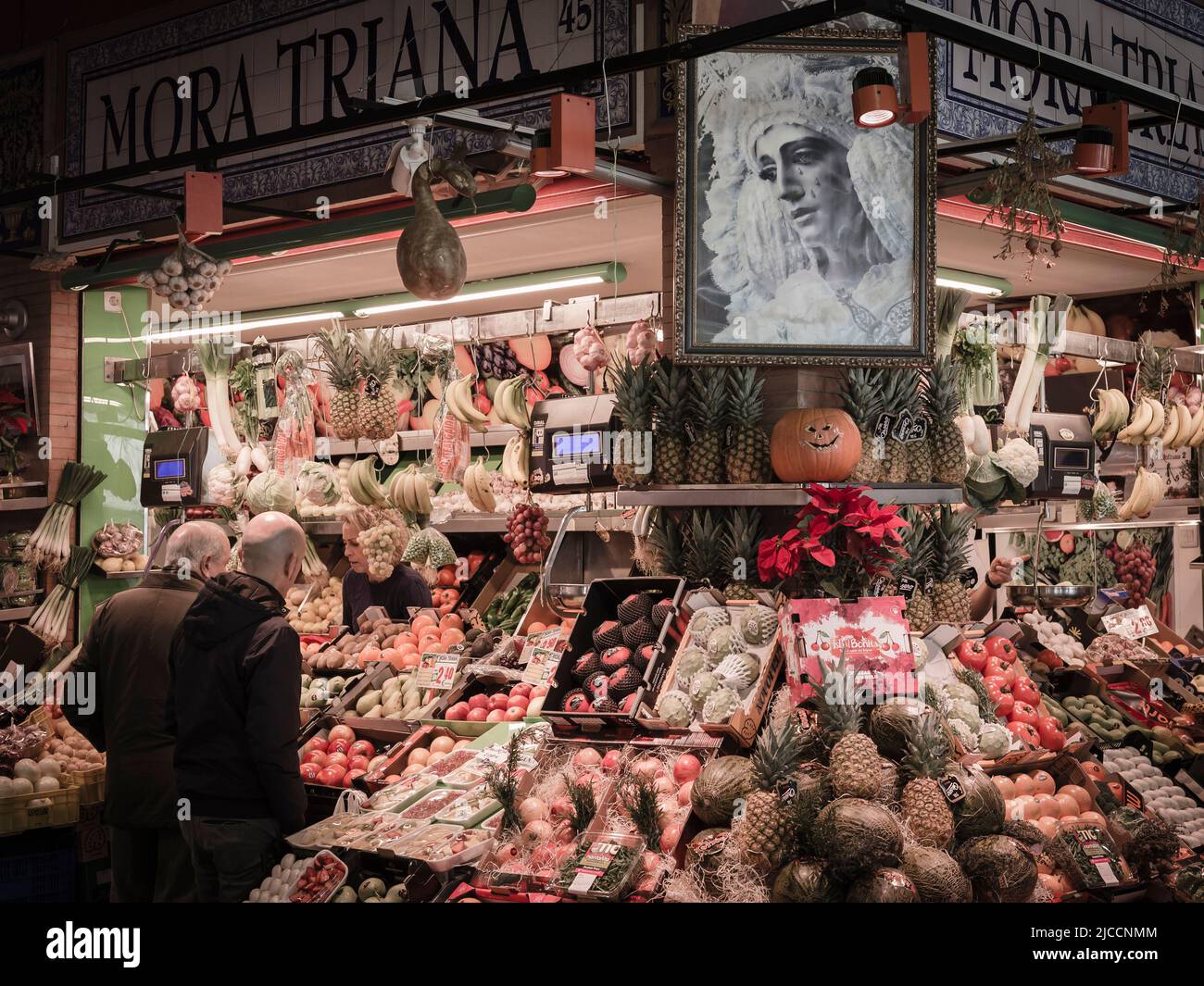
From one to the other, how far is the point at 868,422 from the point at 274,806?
2731 mm

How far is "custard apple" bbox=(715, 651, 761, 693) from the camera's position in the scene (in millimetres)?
4289

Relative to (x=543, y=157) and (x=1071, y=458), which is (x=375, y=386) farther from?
(x=1071, y=458)

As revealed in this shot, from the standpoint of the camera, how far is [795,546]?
4469 mm

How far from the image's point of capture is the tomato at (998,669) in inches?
200

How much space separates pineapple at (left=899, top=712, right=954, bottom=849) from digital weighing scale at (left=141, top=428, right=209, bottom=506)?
16.9 ft

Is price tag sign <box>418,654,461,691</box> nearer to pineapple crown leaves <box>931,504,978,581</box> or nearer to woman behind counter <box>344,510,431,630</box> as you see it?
woman behind counter <box>344,510,431,630</box>

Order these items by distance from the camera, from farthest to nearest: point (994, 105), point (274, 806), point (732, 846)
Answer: point (994, 105), point (274, 806), point (732, 846)

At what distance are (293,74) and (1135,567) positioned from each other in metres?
7.36

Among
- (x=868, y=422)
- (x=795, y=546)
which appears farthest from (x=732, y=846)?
(x=868, y=422)

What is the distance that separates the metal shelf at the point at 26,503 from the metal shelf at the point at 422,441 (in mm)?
2036

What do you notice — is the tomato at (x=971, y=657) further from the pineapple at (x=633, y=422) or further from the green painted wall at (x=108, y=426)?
the green painted wall at (x=108, y=426)

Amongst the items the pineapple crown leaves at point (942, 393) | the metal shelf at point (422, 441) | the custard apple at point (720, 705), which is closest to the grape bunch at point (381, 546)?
the metal shelf at point (422, 441)
